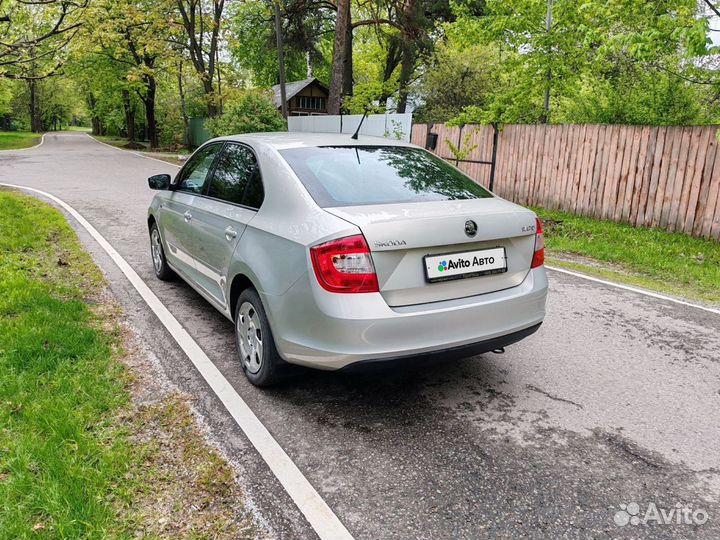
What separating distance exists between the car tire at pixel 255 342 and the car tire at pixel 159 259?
2.41m

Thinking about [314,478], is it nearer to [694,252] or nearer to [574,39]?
[694,252]

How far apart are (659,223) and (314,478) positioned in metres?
9.22

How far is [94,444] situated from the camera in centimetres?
285

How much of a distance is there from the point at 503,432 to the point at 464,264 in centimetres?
100

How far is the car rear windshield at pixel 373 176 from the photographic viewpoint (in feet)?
11.1

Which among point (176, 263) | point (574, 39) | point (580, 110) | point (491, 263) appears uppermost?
point (574, 39)

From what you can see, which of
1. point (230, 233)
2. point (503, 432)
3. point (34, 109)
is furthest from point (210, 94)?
point (34, 109)

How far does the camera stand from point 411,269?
9.81ft

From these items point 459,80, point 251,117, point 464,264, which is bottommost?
point 464,264

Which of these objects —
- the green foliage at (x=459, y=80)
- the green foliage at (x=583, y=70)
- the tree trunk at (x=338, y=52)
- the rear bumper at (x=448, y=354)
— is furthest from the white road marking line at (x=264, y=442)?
the green foliage at (x=459, y=80)

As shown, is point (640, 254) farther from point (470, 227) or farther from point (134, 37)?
point (134, 37)

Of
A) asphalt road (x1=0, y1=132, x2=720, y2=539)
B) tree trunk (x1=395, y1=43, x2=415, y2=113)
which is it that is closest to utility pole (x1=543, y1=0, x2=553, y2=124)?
asphalt road (x1=0, y1=132, x2=720, y2=539)

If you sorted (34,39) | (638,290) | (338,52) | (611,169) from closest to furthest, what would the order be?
(638,290) < (34,39) < (611,169) < (338,52)

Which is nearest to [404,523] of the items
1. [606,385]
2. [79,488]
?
[79,488]
